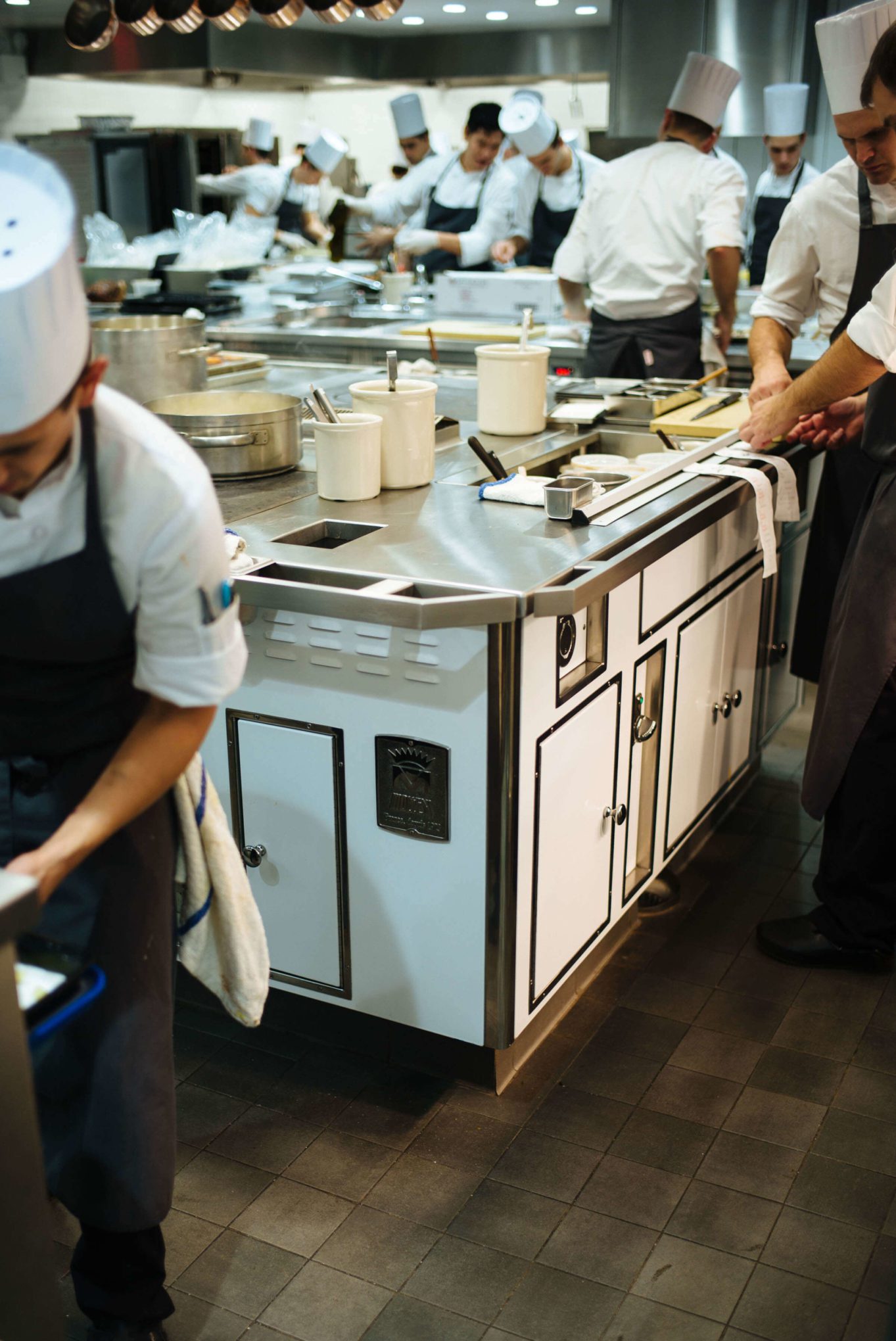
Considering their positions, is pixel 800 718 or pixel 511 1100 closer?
pixel 511 1100

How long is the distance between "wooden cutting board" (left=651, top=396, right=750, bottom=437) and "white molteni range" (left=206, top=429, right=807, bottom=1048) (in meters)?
0.49

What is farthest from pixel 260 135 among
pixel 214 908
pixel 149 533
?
pixel 149 533

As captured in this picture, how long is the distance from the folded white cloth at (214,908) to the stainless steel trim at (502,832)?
411mm

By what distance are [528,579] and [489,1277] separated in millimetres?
970

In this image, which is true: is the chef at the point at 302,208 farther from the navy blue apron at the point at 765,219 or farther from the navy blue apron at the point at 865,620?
the navy blue apron at the point at 865,620

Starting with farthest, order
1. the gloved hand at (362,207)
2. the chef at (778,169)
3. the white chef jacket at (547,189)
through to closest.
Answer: the gloved hand at (362,207), the white chef jacket at (547,189), the chef at (778,169)

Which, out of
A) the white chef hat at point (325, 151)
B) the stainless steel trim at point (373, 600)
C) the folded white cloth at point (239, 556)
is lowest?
the stainless steel trim at point (373, 600)

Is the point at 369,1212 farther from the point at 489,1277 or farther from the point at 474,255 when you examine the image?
the point at 474,255

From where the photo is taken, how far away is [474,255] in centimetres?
562

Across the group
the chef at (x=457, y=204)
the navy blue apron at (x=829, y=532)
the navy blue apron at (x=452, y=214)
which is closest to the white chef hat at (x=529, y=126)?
the chef at (x=457, y=204)

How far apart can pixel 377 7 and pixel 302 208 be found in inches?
181

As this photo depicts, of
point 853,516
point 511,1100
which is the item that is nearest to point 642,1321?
point 511,1100

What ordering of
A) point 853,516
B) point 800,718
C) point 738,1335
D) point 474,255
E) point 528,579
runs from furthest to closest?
point 474,255
point 800,718
point 853,516
point 528,579
point 738,1335

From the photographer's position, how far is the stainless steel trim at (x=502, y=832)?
70.7 inches
